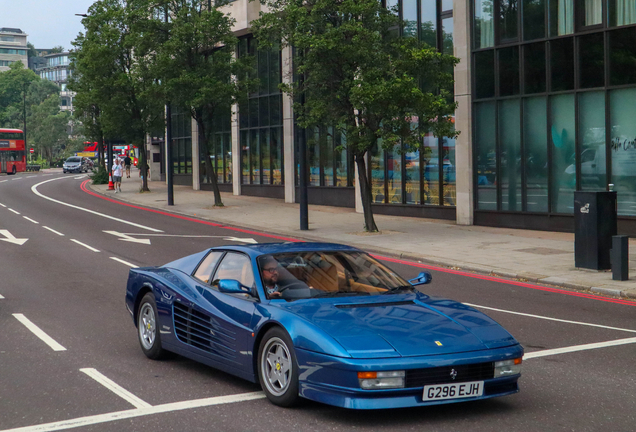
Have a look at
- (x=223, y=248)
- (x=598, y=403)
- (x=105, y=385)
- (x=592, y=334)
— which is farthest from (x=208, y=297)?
(x=592, y=334)

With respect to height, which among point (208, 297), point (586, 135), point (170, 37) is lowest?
point (208, 297)

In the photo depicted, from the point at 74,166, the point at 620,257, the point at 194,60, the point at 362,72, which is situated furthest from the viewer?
the point at 74,166

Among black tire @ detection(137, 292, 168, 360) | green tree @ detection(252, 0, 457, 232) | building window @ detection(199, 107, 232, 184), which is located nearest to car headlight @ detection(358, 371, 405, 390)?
black tire @ detection(137, 292, 168, 360)

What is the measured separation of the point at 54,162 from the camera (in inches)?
4569


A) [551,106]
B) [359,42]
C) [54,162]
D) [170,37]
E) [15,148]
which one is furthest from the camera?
[54,162]

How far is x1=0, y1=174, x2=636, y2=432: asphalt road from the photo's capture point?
19.4ft

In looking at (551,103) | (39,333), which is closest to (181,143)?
(551,103)

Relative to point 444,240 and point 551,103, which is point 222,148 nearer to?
point 551,103

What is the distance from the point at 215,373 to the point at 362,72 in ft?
48.9

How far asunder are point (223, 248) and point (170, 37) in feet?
85.4

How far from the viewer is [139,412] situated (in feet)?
20.3

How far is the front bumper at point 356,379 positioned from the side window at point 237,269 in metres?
1.38

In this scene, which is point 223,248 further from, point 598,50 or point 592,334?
point 598,50

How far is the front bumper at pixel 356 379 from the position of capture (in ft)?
18.4
